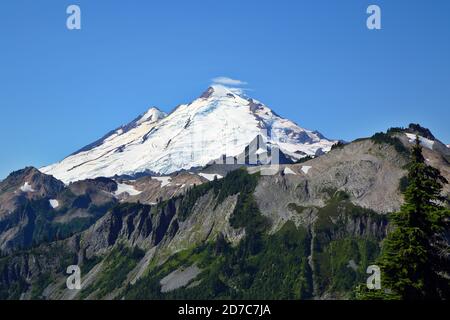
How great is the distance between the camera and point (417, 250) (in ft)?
164

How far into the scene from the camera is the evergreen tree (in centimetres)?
5012

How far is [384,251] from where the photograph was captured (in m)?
51.8

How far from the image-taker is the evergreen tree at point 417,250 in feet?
164
